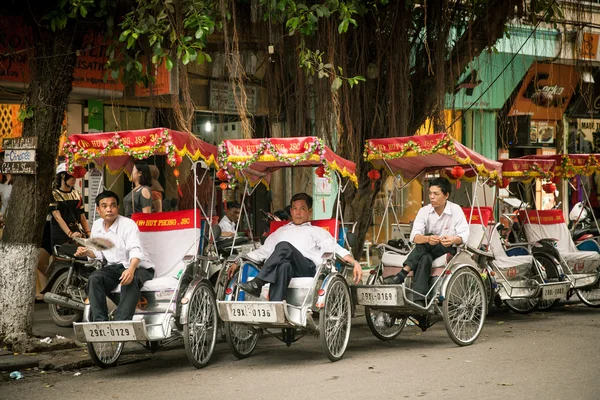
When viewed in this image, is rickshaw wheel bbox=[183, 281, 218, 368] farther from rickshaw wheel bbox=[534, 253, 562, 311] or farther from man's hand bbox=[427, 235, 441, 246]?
rickshaw wheel bbox=[534, 253, 562, 311]

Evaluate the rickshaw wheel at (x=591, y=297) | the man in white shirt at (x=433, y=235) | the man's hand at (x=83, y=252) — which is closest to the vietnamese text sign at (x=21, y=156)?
the man's hand at (x=83, y=252)

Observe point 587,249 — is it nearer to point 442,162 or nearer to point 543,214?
point 543,214

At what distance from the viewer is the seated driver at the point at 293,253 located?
8039 mm

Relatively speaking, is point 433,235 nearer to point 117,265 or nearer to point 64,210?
point 117,265

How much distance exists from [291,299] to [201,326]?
2.91 ft

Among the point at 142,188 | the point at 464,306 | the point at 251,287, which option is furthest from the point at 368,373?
the point at 142,188

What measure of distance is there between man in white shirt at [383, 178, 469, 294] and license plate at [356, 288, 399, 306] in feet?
1.31

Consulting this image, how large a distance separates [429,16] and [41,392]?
694 centimetres

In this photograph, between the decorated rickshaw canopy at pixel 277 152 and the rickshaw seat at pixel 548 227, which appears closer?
the decorated rickshaw canopy at pixel 277 152

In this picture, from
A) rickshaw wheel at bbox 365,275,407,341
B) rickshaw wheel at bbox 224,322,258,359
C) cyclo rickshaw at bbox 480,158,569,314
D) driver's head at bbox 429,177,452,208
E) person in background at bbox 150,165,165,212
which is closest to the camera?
rickshaw wheel at bbox 224,322,258,359

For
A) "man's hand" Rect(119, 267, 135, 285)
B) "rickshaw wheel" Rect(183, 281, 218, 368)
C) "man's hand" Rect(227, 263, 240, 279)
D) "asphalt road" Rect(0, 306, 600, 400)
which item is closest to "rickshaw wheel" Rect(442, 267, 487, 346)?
"asphalt road" Rect(0, 306, 600, 400)

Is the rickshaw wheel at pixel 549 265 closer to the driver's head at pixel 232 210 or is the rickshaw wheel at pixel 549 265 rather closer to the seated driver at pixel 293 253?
the seated driver at pixel 293 253

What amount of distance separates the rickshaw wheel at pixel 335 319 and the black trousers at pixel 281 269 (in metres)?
0.41

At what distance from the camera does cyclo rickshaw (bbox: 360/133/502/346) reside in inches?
340
